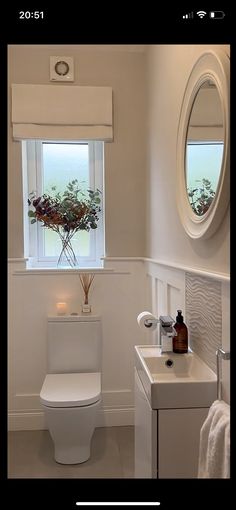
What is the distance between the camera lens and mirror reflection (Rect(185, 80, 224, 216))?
1168 mm

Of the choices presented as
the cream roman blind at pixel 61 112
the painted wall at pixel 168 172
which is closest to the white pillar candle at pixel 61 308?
the painted wall at pixel 168 172

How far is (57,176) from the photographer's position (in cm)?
280

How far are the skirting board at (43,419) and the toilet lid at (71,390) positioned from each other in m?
0.43

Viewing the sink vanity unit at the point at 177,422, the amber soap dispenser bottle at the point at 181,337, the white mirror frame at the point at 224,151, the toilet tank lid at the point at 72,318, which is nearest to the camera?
the white mirror frame at the point at 224,151

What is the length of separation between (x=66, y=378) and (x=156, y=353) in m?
0.91

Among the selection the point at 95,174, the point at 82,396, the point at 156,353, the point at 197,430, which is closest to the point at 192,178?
the point at 156,353

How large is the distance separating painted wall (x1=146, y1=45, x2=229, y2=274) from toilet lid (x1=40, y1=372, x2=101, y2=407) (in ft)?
2.72

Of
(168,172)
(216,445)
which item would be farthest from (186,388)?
(168,172)

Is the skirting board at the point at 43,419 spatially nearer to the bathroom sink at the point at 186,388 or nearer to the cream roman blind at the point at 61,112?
the bathroom sink at the point at 186,388

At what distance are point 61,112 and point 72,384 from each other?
Answer: 5.75ft

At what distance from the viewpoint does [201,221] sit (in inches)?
51.5

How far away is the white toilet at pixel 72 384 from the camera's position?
198 centimetres
